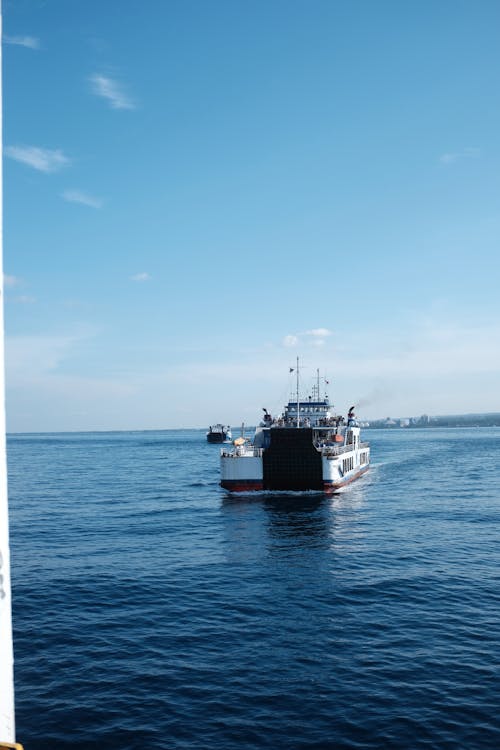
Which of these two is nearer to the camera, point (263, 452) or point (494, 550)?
point (494, 550)

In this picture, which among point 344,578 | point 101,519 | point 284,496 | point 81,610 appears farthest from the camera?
point 284,496

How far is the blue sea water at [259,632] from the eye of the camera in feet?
50.8

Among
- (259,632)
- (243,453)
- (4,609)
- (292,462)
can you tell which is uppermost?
(4,609)

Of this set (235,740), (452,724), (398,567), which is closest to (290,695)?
(235,740)

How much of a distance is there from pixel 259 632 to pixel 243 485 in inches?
1531

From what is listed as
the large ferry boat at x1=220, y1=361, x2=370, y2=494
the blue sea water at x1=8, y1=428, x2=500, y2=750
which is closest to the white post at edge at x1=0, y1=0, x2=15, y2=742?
the blue sea water at x1=8, y1=428, x2=500, y2=750

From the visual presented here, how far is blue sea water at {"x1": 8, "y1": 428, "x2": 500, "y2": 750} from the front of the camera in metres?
15.5

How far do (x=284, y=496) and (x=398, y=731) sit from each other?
45.3m

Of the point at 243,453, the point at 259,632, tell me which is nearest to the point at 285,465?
the point at 243,453

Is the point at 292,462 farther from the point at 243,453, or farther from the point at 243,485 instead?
the point at 243,485

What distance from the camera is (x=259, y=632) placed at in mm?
22000

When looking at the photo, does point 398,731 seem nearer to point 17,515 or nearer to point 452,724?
point 452,724

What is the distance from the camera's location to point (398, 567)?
31.2m

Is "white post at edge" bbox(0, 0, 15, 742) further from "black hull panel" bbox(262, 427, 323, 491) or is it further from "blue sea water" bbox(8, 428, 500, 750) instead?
"black hull panel" bbox(262, 427, 323, 491)
